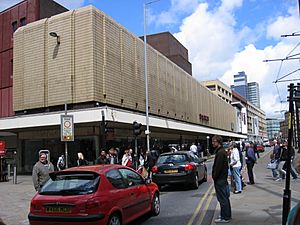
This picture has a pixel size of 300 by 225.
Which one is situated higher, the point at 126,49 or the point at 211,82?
the point at 211,82

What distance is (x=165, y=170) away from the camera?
551 inches

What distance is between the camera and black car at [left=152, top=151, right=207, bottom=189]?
539 inches

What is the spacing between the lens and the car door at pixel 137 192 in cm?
780

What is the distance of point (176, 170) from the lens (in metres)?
13.8

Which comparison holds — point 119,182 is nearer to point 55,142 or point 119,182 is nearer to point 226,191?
point 226,191

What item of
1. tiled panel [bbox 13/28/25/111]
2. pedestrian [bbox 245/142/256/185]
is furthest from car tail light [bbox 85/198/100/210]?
tiled panel [bbox 13/28/25/111]

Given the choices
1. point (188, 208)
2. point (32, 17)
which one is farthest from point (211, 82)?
point (188, 208)

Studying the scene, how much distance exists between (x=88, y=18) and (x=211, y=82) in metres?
92.0

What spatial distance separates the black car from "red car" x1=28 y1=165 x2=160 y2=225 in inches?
238

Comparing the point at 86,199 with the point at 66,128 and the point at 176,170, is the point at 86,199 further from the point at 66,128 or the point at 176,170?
the point at 66,128

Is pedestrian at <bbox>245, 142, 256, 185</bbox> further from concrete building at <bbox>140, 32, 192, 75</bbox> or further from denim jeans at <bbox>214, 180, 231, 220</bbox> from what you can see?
concrete building at <bbox>140, 32, 192, 75</bbox>

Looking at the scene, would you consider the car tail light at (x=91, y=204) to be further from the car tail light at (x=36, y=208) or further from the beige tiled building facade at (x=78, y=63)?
the beige tiled building facade at (x=78, y=63)

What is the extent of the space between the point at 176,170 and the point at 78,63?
13620 mm

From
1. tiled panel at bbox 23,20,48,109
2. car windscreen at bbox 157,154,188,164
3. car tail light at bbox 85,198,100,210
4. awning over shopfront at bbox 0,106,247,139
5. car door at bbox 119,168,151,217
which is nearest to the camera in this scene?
car tail light at bbox 85,198,100,210
